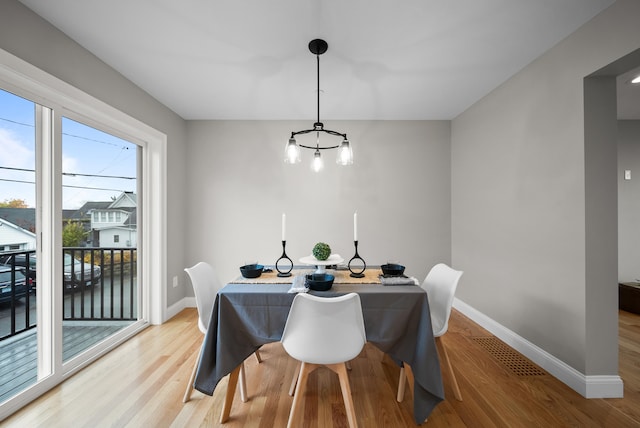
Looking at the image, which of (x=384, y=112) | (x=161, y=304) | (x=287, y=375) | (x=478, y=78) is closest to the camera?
(x=287, y=375)

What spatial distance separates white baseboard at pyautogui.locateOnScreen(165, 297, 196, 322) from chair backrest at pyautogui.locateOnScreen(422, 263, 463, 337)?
2.94 metres

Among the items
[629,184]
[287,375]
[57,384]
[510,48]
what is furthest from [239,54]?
[629,184]

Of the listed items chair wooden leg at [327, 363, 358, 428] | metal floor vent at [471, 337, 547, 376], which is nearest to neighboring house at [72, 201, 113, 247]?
chair wooden leg at [327, 363, 358, 428]

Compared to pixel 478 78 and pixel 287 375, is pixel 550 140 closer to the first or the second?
pixel 478 78

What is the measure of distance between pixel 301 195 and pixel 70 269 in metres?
2.41

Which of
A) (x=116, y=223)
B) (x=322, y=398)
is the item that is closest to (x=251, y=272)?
(x=322, y=398)

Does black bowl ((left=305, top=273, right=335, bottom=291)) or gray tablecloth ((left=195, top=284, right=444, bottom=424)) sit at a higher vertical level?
black bowl ((left=305, top=273, right=335, bottom=291))

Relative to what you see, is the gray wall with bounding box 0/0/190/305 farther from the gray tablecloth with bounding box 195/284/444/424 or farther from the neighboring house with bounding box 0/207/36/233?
the gray tablecloth with bounding box 195/284/444/424

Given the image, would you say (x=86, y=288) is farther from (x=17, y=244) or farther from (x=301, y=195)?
(x=301, y=195)

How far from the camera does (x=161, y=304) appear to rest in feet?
9.89

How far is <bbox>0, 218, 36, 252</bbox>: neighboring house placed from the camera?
5.43 feet

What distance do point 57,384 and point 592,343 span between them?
→ 3.85 meters

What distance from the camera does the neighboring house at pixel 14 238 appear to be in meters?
1.66

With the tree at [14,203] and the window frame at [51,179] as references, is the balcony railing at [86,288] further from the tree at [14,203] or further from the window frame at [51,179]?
the tree at [14,203]
